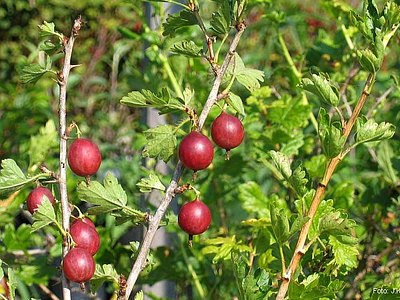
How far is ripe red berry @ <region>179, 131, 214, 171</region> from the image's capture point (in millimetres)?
945

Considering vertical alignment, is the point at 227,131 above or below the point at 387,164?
above

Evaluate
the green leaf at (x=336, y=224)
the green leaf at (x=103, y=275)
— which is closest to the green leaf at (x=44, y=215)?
the green leaf at (x=103, y=275)

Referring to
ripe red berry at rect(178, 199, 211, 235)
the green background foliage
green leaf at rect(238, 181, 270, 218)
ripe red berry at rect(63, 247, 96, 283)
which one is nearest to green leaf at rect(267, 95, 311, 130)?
the green background foliage

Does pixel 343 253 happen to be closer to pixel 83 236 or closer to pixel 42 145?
pixel 83 236

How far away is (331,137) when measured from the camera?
967mm

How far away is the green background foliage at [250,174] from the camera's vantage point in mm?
1003

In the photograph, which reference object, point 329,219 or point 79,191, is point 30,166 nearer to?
point 79,191

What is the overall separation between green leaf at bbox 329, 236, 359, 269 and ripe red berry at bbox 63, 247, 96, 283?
382 millimetres

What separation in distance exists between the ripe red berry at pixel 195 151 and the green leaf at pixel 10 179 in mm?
189

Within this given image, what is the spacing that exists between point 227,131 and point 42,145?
2.85 feet

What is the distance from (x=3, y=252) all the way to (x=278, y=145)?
2.02 ft

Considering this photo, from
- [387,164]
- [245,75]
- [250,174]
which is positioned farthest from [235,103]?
[250,174]

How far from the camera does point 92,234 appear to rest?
0.97m

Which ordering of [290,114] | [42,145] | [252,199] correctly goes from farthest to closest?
[42,145]
[290,114]
[252,199]
